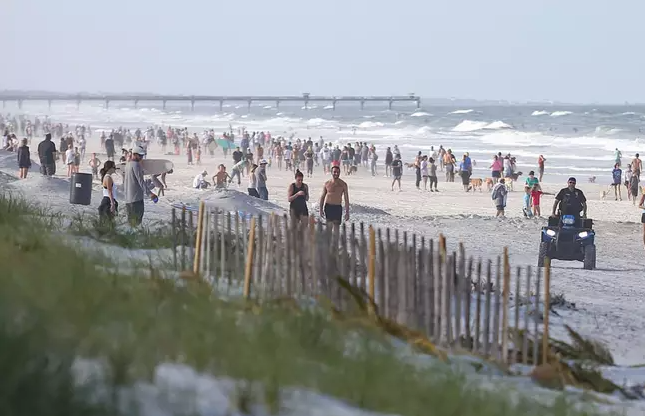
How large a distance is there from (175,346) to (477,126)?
3551 inches

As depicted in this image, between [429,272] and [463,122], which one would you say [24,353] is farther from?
[463,122]

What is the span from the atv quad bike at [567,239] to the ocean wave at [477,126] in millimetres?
73136

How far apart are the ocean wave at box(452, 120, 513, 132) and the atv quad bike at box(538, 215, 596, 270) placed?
7314cm

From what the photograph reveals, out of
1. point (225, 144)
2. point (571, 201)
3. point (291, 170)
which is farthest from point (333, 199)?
point (225, 144)

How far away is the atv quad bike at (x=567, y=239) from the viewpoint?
52.2 ft

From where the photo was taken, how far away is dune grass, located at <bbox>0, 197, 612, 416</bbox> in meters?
4.02

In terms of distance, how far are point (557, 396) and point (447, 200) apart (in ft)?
81.8

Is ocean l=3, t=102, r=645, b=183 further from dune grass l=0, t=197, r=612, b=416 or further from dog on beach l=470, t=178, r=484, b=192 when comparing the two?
dune grass l=0, t=197, r=612, b=416

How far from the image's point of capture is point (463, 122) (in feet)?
318

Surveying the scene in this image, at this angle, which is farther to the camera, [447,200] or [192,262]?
[447,200]

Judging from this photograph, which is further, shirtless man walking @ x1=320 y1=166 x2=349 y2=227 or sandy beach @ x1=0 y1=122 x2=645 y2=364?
shirtless man walking @ x1=320 y1=166 x2=349 y2=227

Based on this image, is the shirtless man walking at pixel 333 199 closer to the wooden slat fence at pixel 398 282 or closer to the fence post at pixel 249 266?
the wooden slat fence at pixel 398 282

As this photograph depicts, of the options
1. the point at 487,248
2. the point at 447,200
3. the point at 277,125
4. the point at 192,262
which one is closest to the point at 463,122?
the point at 277,125

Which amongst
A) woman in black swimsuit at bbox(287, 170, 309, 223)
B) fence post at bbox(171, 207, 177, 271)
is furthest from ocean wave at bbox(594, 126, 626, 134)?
fence post at bbox(171, 207, 177, 271)
